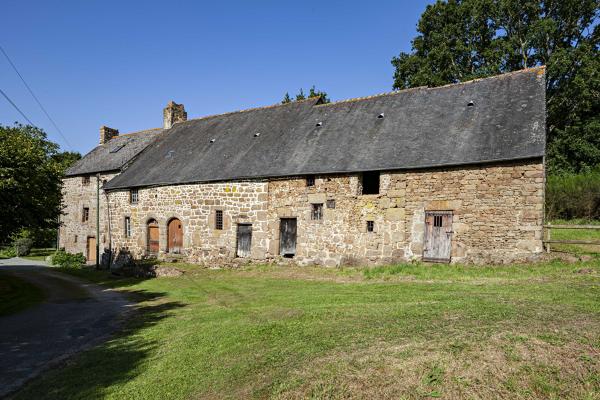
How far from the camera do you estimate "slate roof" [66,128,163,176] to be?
89.7ft

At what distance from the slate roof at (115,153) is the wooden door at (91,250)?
184 inches

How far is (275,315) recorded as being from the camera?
9086 millimetres

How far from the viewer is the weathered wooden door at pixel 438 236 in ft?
48.4

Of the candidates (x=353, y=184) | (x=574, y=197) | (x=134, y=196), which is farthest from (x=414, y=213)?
(x=134, y=196)

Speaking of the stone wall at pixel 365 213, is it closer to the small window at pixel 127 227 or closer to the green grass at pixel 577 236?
the small window at pixel 127 227

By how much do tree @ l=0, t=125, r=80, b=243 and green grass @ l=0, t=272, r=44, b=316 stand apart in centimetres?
207

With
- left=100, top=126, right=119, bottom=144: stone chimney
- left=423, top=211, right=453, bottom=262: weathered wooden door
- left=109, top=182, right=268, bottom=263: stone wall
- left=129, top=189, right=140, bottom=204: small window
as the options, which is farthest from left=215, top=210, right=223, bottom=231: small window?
left=100, top=126, right=119, bottom=144: stone chimney

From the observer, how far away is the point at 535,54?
31.0 m

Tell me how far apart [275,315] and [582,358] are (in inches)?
227

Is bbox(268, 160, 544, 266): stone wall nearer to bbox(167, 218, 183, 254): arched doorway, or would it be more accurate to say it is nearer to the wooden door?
bbox(167, 218, 183, 254): arched doorway

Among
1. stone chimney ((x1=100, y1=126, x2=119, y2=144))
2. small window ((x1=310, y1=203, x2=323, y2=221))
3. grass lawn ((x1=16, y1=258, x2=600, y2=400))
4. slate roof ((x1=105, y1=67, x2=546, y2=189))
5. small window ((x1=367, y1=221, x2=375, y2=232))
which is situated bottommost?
grass lawn ((x1=16, y1=258, x2=600, y2=400))

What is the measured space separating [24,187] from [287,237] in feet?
33.0

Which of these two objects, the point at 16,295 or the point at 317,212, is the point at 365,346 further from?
the point at 16,295

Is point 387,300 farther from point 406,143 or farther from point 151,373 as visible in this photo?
point 406,143
